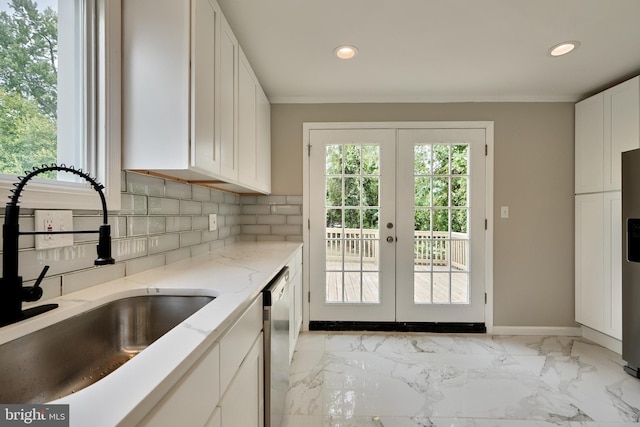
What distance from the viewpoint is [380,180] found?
2701 millimetres

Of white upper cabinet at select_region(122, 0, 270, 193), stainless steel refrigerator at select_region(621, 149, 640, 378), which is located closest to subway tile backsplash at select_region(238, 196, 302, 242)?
white upper cabinet at select_region(122, 0, 270, 193)

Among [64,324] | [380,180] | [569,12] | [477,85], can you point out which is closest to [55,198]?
[64,324]

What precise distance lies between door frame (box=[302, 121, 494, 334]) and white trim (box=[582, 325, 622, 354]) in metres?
0.80

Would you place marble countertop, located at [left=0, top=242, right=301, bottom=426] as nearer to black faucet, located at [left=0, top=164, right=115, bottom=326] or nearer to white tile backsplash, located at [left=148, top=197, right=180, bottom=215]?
black faucet, located at [left=0, top=164, right=115, bottom=326]

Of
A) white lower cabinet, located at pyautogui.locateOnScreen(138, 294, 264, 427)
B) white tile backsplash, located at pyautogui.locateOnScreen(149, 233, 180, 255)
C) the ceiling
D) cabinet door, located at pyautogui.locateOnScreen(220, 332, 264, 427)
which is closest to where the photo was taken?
white lower cabinet, located at pyautogui.locateOnScreen(138, 294, 264, 427)

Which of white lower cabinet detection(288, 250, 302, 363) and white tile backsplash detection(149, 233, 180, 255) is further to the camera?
white lower cabinet detection(288, 250, 302, 363)

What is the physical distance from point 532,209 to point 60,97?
131 inches

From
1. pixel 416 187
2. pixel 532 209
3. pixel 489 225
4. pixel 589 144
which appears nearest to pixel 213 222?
pixel 416 187

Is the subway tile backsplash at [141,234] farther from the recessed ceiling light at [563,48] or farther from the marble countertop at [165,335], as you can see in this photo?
the recessed ceiling light at [563,48]

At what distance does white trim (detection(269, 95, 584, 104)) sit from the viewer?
2648mm

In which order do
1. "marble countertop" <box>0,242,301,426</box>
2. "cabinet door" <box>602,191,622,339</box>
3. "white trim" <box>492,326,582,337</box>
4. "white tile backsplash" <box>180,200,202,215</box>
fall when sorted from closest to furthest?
"marble countertop" <box>0,242,301,426</box> → "white tile backsplash" <box>180,200,202,215</box> → "cabinet door" <box>602,191,622,339</box> → "white trim" <box>492,326,582,337</box>

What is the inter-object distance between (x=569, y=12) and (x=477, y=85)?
34.5 inches

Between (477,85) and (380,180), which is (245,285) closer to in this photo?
(380,180)

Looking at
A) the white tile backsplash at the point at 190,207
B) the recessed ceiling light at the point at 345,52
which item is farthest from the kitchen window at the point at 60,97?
the recessed ceiling light at the point at 345,52
